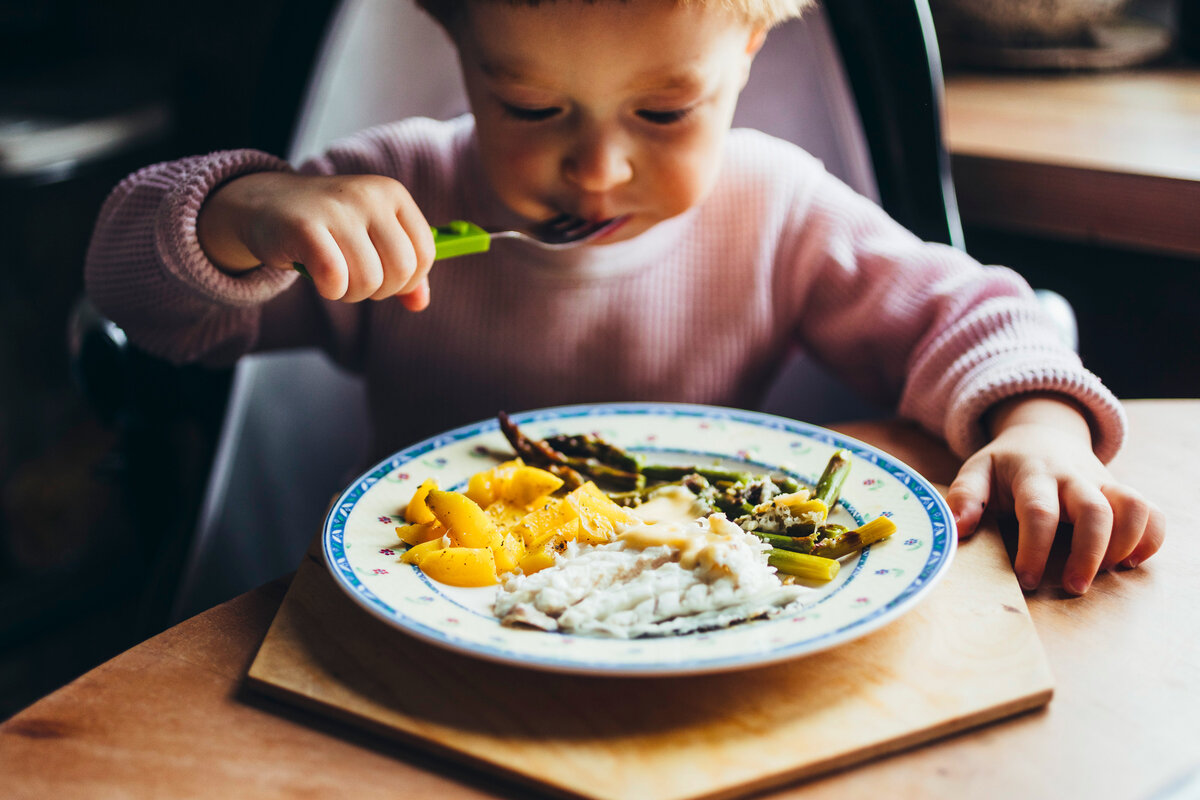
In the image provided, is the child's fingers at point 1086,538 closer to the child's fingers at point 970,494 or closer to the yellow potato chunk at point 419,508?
the child's fingers at point 970,494

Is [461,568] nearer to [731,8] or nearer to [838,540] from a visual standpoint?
[838,540]

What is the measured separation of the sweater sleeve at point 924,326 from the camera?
900mm

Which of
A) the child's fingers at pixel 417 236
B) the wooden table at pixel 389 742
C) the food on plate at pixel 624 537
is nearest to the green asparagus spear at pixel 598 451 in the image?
the food on plate at pixel 624 537

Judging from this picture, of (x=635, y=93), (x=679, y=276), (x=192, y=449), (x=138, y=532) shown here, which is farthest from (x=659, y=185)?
(x=192, y=449)

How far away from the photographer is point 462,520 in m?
0.71

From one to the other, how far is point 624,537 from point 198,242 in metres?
0.54

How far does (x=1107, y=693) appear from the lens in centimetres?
58

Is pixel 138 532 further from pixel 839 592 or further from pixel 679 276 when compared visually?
pixel 839 592

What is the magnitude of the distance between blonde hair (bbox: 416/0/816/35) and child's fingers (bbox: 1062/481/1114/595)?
55 cm

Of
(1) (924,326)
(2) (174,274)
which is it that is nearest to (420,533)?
(2) (174,274)

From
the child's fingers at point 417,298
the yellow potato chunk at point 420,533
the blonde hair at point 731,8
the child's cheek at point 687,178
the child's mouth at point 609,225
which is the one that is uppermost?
the blonde hair at point 731,8

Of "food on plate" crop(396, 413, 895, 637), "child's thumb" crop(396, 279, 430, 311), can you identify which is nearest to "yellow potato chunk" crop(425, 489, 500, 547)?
"food on plate" crop(396, 413, 895, 637)

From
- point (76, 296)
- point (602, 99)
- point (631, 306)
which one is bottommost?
point (76, 296)

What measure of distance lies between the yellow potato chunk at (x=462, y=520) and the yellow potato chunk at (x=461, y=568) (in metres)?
0.03
